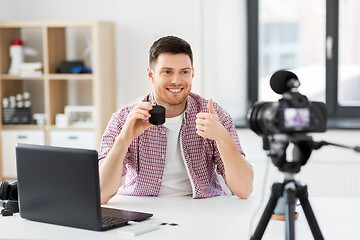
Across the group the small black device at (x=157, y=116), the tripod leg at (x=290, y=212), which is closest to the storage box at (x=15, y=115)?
the small black device at (x=157, y=116)

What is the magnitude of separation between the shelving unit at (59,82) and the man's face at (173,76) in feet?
5.53

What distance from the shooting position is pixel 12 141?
4.26 metres

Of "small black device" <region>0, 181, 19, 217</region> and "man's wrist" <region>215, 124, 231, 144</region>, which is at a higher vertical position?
"man's wrist" <region>215, 124, 231, 144</region>

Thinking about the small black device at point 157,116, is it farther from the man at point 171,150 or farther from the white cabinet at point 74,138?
the white cabinet at point 74,138

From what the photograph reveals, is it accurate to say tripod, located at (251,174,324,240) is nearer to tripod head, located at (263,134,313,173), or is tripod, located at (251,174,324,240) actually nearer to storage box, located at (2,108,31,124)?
tripod head, located at (263,134,313,173)

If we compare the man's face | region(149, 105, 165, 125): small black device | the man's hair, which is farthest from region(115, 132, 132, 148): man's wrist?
the man's hair

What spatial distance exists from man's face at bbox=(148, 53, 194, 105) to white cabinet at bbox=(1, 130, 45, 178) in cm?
195

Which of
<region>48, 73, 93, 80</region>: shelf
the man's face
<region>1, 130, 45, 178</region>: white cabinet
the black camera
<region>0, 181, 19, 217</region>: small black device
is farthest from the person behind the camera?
<region>1, 130, 45, 178</region>: white cabinet

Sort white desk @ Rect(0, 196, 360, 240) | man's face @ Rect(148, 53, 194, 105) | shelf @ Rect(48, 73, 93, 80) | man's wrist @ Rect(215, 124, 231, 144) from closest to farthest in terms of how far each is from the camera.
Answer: white desk @ Rect(0, 196, 360, 240)
man's wrist @ Rect(215, 124, 231, 144)
man's face @ Rect(148, 53, 194, 105)
shelf @ Rect(48, 73, 93, 80)

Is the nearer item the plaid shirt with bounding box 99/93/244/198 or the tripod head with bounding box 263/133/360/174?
the tripod head with bounding box 263/133/360/174

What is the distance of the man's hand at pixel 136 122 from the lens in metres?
2.29

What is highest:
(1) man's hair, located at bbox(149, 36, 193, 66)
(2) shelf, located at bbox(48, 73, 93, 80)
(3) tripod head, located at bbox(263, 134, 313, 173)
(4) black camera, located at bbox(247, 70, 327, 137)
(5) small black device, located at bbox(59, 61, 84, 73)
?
(1) man's hair, located at bbox(149, 36, 193, 66)

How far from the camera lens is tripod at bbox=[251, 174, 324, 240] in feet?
5.16

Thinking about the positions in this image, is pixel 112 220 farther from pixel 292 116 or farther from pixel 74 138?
pixel 74 138
